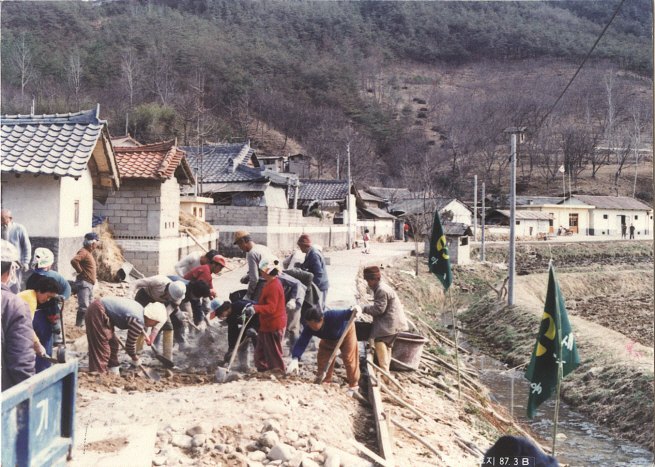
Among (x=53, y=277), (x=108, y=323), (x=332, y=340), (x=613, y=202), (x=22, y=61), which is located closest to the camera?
(x=53, y=277)

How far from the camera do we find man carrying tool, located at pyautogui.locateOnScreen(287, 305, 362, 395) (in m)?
5.16

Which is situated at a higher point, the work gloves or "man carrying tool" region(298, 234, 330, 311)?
"man carrying tool" region(298, 234, 330, 311)

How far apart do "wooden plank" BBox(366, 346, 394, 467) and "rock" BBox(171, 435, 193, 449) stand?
4.71 ft

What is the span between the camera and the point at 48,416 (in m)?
2.43

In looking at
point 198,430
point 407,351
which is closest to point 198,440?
point 198,430

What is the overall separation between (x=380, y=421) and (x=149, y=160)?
8.18m

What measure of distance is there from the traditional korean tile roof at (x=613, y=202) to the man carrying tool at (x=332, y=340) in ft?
46.5

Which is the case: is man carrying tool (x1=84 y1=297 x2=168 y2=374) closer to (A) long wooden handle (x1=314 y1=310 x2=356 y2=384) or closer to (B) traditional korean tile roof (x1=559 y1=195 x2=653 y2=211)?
(A) long wooden handle (x1=314 y1=310 x2=356 y2=384)

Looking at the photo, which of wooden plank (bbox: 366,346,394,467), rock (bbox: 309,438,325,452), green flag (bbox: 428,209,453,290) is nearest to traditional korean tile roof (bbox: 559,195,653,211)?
green flag (bbox: 428,209,453,290)

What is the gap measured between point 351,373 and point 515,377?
5.50 metres

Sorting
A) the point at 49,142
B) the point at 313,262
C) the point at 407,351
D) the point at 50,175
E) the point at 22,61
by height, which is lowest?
the point at 407,351

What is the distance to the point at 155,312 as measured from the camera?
16.6ft

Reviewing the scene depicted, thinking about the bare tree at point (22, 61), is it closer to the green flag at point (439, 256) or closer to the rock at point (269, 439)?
the green flag at point (439, 256)

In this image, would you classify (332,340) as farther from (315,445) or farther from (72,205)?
(72,205)
